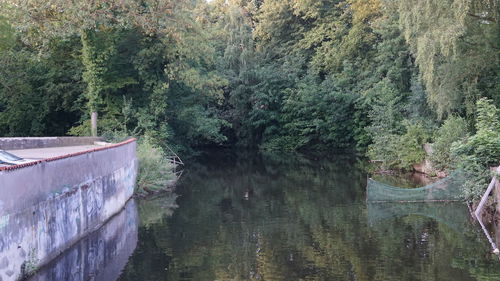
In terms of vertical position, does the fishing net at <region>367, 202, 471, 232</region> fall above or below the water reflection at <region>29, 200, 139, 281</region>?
above

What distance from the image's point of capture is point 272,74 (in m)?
55.0

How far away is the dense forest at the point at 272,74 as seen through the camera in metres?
29.0

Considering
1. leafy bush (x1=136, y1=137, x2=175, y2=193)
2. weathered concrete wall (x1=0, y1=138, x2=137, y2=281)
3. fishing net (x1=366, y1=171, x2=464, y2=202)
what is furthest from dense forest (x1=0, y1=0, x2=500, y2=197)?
weathered concrete wall (x1=0, y1=138, x2=137, y2=281)

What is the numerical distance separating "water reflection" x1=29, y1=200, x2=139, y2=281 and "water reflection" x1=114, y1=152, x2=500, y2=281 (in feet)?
1.14

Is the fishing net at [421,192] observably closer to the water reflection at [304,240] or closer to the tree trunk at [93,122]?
the water reflection at [304,240]

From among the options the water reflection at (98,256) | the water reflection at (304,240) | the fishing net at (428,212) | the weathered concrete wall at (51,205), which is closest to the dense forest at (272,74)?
the fishing net at (428,212)

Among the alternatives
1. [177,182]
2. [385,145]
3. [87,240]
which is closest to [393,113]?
[385,145]

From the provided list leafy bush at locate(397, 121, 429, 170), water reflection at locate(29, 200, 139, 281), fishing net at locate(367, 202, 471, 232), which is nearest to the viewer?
water reflection at locate(29, 200, 139, 281)

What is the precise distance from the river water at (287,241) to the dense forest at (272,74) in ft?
13.8

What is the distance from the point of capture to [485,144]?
2055 cm

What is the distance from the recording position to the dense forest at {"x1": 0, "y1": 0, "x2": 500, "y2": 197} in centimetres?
2903

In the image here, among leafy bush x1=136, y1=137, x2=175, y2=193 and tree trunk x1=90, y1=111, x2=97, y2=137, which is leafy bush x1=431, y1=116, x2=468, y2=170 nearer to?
leafy bush x1=136, y1=137, x2=175, y2=193

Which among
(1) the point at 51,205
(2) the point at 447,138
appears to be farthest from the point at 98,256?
(2) the point at 447,138

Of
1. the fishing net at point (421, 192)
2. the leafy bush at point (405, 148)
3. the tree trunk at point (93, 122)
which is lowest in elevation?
the fishing net at point (421, 192)
